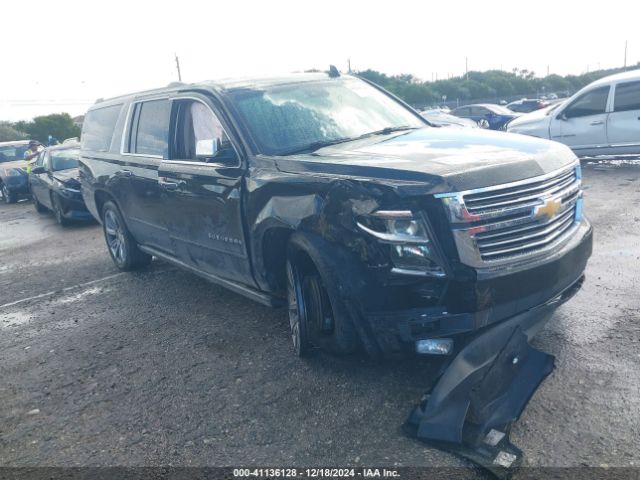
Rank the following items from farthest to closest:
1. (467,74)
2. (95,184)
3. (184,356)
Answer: (467,74), (95,184), (184,356)

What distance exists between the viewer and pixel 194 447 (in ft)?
10.8

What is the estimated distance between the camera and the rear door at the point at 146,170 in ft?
18.4

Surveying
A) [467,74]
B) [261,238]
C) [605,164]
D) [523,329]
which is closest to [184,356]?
[261,238]

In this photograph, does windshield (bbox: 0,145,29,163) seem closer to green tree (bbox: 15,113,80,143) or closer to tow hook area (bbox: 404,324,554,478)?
tow hook area (bbox: 404,324,554,478)

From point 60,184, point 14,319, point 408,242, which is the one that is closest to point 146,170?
point 14,319

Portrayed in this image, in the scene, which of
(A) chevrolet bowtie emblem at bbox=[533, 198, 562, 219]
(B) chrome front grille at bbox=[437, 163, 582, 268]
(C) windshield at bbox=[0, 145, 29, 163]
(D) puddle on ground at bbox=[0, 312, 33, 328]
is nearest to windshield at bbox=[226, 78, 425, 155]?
(B) chrome front grille at bbox=[437, 163, 582, 268]

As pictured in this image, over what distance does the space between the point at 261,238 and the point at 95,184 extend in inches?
151

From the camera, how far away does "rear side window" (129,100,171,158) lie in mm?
5492

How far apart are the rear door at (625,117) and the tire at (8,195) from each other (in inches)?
596

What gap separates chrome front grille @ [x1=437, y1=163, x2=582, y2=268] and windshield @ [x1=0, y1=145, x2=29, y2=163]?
18141 millimetres

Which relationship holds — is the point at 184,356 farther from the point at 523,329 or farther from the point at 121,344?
the point at 523,329

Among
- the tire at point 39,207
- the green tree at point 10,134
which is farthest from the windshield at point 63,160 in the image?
the green tree at point 10,134

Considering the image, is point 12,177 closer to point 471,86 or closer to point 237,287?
point 237,287

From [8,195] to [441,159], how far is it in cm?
1645
